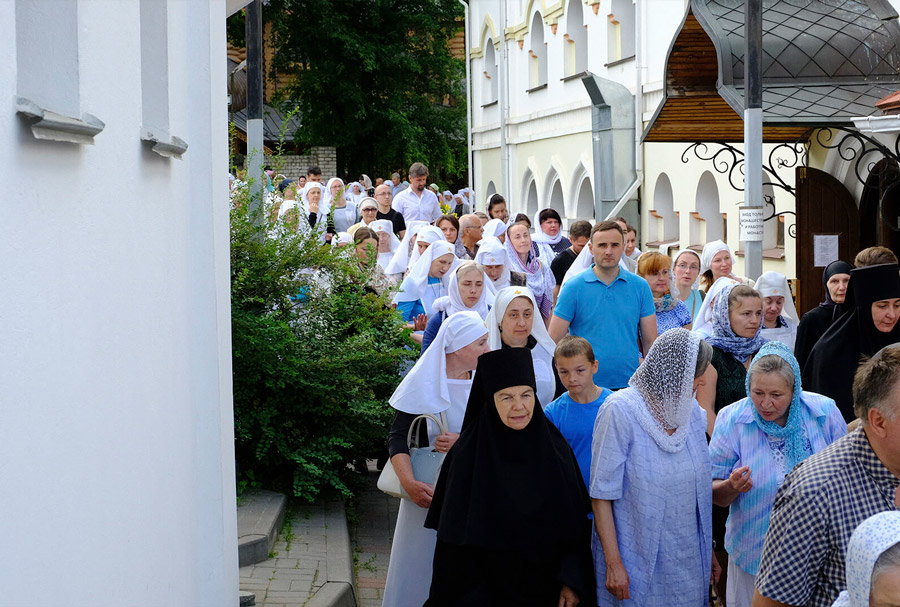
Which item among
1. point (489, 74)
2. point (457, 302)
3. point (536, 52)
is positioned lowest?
point (457, 302)

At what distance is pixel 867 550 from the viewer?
8.59ft

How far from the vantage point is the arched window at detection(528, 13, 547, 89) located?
29.5 m

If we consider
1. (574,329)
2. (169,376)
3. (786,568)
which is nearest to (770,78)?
(574,329)

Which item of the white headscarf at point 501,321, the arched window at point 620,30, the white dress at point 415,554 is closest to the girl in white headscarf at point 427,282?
the white headscarf at point 501,321

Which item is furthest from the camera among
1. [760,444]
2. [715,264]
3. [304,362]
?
[715,264]

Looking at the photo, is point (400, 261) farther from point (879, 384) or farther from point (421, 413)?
point (879, 384)

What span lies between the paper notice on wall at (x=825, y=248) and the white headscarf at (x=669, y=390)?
350 inches

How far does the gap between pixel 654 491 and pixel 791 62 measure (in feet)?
27.8

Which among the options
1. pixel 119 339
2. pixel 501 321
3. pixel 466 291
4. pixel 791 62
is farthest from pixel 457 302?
pixel 791 62

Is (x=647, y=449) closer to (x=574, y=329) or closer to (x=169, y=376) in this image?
(x=169, y=376)

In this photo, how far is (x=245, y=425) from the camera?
817 centimetres

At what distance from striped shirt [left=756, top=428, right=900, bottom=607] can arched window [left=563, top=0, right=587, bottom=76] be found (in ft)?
76.8

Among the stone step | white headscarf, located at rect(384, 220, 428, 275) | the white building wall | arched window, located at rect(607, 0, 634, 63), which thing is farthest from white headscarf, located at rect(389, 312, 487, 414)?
arched window, located at rect(607, 0, 634, 63)

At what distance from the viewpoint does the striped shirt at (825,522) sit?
11.0 ft
